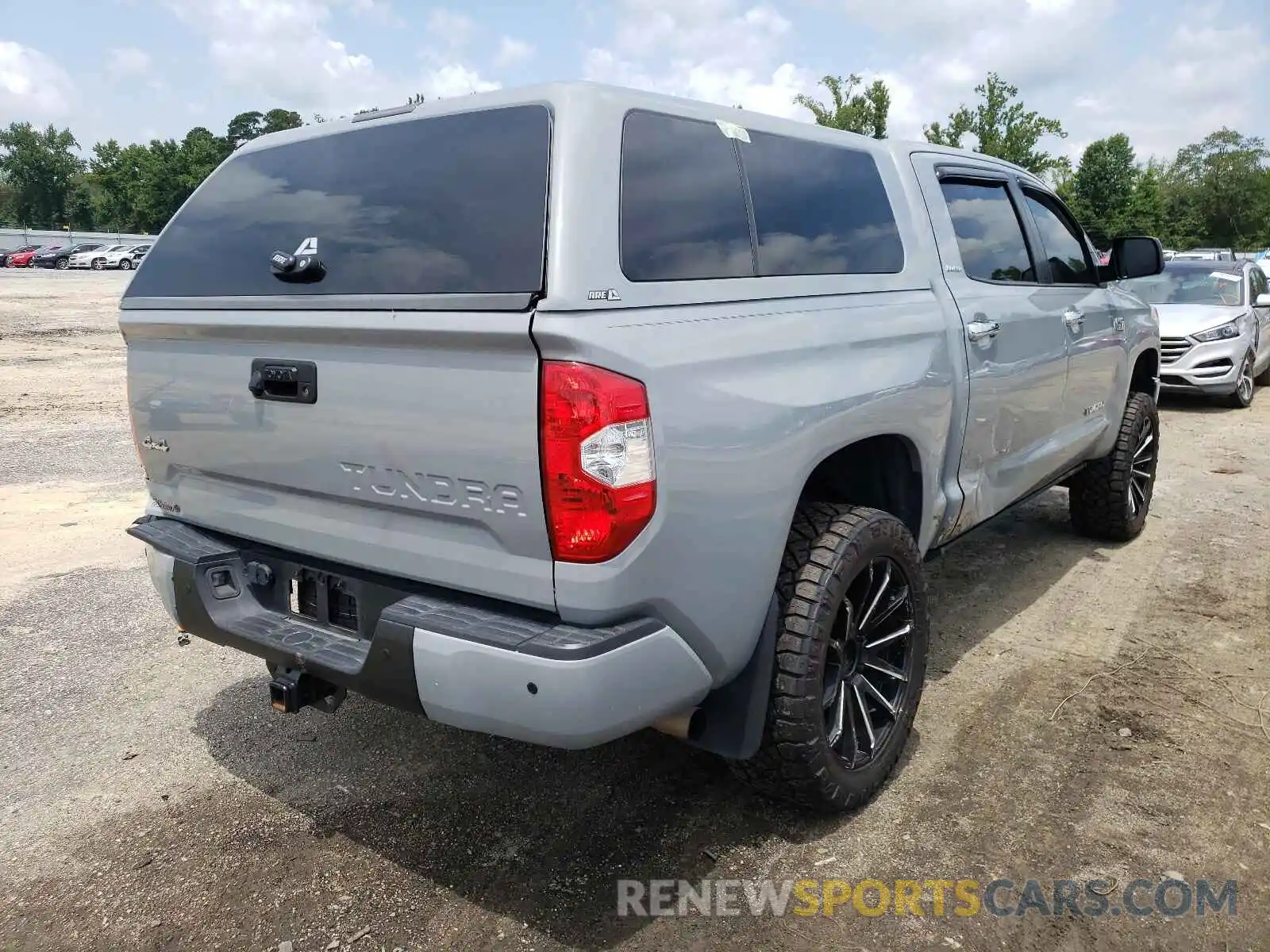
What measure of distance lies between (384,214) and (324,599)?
1020 mm

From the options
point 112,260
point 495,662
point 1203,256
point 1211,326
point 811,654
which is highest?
point 112,260

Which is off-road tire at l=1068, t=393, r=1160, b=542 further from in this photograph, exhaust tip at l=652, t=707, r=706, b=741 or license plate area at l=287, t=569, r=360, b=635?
license plate area at l=287, t=569, r=360, b=635

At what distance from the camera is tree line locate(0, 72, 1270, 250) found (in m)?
33.8

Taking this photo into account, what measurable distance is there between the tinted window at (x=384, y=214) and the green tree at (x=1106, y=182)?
50.9 meters

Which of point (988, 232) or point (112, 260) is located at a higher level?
point (112, 260)

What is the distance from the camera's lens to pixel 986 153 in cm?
1733

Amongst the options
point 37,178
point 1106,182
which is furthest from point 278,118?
point 1106,182

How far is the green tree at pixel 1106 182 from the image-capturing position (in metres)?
47.7

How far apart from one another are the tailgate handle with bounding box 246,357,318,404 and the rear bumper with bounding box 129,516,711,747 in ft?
1.54

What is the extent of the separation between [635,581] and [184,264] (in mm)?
1774

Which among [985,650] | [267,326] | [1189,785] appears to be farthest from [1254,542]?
[267,326]

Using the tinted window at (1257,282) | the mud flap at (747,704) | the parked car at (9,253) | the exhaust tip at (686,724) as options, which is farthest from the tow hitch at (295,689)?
the parked car at (9,253)

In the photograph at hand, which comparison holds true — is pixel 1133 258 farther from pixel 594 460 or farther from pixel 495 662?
pixel 495 662

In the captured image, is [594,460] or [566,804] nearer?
[594,460]
